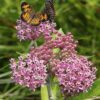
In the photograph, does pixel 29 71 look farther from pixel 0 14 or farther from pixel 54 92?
pixel 0 14

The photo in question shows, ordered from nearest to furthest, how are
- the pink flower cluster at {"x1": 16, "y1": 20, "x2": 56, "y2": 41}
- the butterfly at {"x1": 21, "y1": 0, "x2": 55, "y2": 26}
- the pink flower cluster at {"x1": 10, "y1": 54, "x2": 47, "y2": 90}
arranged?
the pink flower cluster at {"x1": 10, "y1": 54, "x2": 47, "y2": 90} < the butterfly at {"x1": 21, "y1": 0, "x2": 55, "y2": 26} < the pink flower cluster at {"x1": 16, "y1": 20, "x2": 56, "y2": 41}

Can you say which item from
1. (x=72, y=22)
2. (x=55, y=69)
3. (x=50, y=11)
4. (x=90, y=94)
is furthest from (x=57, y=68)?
(x=72, y=22)

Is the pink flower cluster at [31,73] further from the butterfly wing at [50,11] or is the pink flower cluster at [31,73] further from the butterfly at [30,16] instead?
the butterfly wing at [50,11]

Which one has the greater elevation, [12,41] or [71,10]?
[71,10]

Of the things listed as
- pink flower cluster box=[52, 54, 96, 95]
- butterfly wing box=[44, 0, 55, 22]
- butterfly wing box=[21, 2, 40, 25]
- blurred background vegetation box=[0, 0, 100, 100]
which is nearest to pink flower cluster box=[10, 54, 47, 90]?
pink flower cluster box=[52, 54, 96, 95]

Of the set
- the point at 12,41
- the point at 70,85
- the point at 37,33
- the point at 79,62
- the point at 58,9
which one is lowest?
the point at 70,85

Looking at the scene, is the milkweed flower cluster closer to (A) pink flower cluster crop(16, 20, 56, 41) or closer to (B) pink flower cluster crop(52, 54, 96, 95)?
(B) pink flower cluster crop(52, 54, 96, 95)

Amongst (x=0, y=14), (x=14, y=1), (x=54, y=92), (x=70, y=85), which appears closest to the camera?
(x=70, y=85)

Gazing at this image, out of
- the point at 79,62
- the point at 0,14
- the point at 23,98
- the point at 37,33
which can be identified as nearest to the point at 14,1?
the point at 0,14
